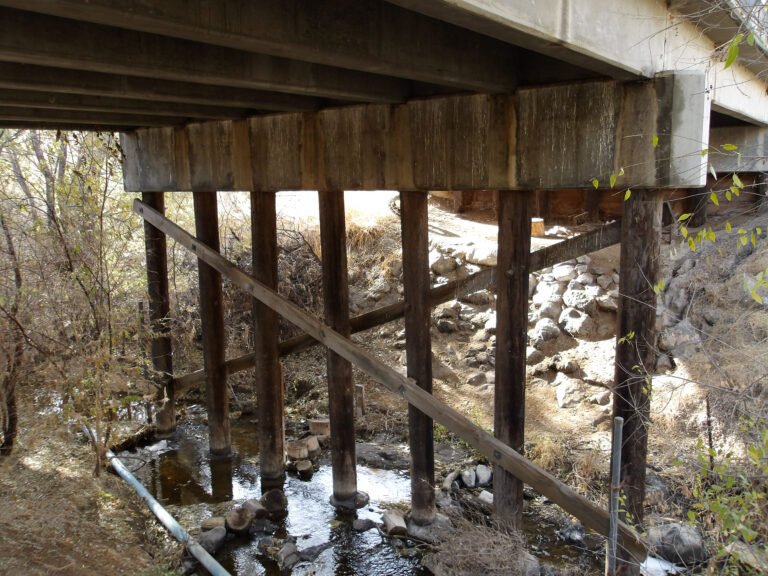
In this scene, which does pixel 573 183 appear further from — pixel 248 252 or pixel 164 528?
pixel 248 252

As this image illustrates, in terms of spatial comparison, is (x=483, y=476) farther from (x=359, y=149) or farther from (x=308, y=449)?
(x=359, y=149)

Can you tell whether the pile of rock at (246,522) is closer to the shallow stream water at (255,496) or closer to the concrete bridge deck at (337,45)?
the shallow stream water at (255,496)

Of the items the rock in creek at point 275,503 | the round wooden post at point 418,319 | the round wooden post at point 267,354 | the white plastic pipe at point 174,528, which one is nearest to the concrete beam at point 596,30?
the round wooden post at point 418,319

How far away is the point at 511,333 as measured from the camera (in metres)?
4.60

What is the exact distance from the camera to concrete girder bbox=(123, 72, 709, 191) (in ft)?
11.7

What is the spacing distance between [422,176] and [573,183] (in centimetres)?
121

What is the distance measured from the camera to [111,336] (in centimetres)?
612

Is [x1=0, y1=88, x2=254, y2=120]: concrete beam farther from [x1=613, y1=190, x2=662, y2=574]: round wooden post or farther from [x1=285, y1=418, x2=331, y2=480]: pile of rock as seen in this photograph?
[x1=285, y1=418, x2=331, y2=480]: pile of rock

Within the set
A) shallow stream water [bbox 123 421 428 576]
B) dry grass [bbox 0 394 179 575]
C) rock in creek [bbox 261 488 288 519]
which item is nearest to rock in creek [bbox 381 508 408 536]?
shallow stream water [bbox 123 421 428 576]

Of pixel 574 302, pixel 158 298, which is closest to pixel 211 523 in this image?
pixel 158 298

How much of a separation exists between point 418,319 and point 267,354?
6.89 ft

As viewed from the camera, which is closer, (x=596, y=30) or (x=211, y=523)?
(x=596, y=30)

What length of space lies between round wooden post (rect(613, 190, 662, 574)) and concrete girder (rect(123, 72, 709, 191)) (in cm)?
25

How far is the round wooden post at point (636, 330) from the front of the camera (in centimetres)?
384
